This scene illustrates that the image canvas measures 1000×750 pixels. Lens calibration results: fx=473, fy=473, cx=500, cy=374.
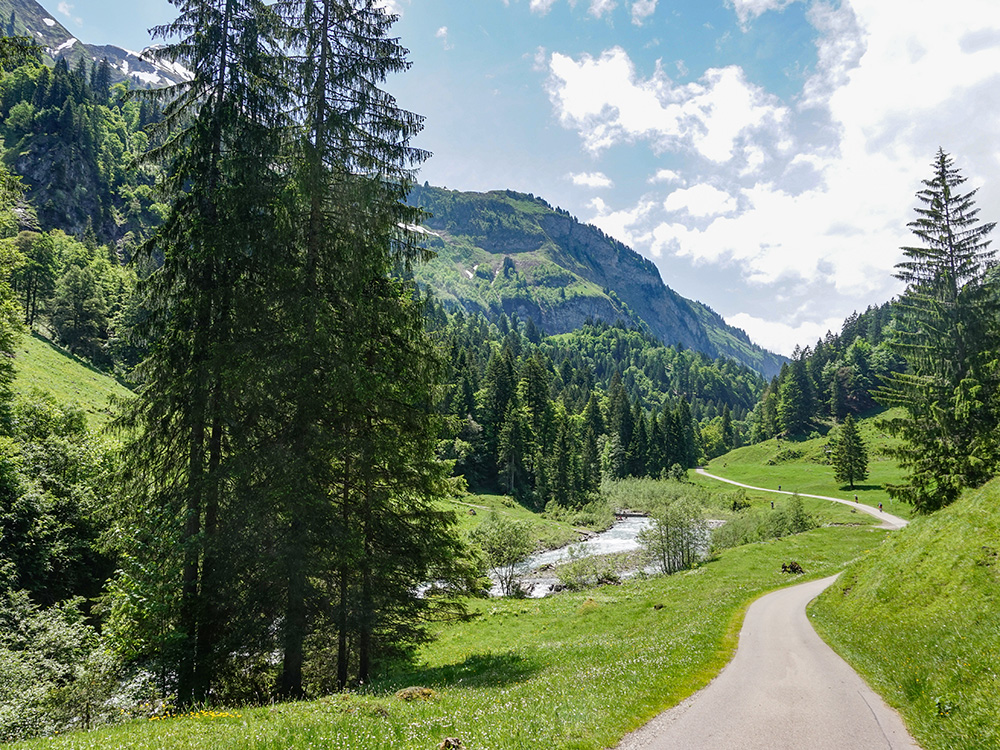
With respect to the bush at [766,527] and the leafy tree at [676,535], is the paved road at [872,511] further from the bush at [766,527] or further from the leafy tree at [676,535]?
the leafy tree at [676,535]

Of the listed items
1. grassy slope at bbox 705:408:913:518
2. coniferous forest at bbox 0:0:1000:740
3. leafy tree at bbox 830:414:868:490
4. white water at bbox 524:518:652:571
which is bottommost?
white water at bbox 524:518:652:571

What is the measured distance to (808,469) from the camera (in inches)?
4149

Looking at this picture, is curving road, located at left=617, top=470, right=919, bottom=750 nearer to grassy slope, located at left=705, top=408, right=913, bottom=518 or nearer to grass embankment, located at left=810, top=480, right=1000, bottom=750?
grass embankment, located at left=810, top=480, right=1000, bottom=750

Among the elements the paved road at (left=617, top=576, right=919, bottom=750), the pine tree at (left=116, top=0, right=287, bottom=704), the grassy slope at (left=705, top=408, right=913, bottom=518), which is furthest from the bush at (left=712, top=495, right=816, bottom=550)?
the pine tree at (left=116, top=0, right=287, bottom=704)

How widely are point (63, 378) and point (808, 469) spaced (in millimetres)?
130355

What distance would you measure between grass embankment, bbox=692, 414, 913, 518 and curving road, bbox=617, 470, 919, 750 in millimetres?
62862

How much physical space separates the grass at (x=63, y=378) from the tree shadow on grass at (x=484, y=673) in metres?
37.8

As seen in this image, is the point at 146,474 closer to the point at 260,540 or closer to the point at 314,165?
the point at 260,540

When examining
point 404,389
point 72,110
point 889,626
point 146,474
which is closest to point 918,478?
point 889,626

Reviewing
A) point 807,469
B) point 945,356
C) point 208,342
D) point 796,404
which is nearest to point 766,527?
point 945,356

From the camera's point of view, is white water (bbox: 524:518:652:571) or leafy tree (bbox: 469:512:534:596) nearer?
leafy tree (bbox: 469:512:534:596)

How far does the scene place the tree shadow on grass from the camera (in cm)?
1415

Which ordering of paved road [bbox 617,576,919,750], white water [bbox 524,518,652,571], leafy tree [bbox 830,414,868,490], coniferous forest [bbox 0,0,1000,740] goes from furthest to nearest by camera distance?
1. leafy tree [bbox 830,414,868,490]
2. white water [bbox 524,518,652,571]
3. coniferous forest [bbox 0,0,1000,740]
4. paved road [bbox 617,576,919,750]

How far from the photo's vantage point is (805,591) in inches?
1141
